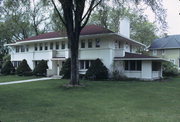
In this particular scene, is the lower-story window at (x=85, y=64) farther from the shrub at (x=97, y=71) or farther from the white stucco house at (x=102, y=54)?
the shrub at (x=97, y=71)

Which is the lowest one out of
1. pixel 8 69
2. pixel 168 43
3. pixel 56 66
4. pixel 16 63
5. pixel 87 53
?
pixel 8 69

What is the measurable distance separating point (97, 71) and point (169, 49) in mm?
21015

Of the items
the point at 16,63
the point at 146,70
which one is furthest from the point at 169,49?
the point at 16,63

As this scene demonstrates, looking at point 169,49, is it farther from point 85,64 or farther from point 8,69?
point 8,69

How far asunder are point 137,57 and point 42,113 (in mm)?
15268

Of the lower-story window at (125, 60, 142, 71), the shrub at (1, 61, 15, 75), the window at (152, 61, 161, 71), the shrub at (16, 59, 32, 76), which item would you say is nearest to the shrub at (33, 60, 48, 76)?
the shrub at (16, 59, 32, 76)

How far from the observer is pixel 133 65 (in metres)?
21.3

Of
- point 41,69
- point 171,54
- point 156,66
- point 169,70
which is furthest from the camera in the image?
point 171,54

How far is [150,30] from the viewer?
41.1 meters

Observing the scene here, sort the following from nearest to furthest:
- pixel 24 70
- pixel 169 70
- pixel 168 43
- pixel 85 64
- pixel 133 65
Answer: pixel 133 65 → pixel 85 64 → pixel 24 70 → pixel 169 70 → pixel 168 43

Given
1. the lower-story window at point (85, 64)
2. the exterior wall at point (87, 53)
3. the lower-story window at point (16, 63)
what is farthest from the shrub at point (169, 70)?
the lower-story window at point (16, 63)

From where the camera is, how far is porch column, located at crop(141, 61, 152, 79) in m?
20.1

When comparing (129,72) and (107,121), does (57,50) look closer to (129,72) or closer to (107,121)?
(129,72)

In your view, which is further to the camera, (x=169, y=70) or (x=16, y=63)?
(x=16, y=63)
